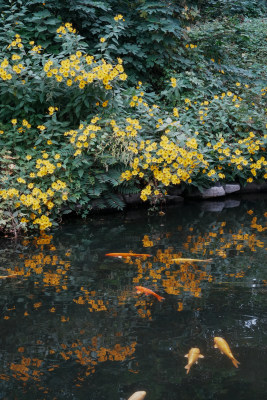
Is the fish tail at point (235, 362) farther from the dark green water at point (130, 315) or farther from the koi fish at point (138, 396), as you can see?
the koi fish at point (138, 396)

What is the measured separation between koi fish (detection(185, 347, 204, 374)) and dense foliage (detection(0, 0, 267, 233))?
255cm

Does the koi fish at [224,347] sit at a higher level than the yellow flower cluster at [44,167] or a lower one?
higher

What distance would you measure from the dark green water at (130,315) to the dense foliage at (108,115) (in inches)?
26.5

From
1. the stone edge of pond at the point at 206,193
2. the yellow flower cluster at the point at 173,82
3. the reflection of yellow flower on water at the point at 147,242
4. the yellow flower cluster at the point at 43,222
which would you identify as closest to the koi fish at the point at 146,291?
the reflection of yellow flower on water at the point at 147,242

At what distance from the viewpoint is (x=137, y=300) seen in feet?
10.8

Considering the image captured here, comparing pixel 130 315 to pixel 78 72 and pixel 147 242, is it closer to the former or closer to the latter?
pixel 147 242

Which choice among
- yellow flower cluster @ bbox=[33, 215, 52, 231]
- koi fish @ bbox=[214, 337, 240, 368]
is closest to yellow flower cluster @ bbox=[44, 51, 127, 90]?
yellow flower cluster @ bbox=[33, 215, 52, 231]

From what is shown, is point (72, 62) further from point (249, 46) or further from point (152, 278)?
point (249, 46)

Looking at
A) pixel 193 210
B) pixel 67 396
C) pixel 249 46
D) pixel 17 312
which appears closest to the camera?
pixel 67 396

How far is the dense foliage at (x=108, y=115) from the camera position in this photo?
520 cm

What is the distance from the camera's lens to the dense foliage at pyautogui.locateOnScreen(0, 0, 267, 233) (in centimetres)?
520

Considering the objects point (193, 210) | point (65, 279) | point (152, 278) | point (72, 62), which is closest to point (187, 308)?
point (152, 278)

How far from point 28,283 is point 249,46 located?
341 inches

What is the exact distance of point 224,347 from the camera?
2629mm
